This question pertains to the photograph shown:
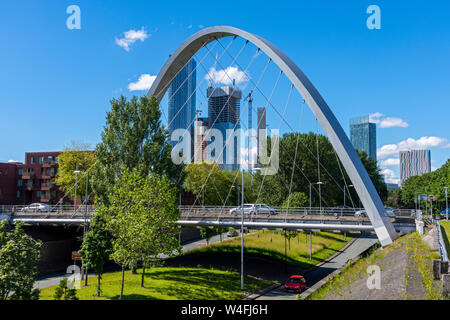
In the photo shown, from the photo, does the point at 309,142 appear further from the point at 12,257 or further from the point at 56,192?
the point at 12,257

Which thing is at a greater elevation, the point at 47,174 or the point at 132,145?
the point at 132,145

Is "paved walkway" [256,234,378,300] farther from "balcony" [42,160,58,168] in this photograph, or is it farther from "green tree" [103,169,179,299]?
"balcony" [42,160,58,168]

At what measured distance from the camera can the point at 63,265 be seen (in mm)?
41875

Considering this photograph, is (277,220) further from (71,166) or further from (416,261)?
(71,166)

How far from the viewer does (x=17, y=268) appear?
1596cm

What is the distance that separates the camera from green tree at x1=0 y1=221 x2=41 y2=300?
51.4ft

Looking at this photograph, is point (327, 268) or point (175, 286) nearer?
point (175, 286)

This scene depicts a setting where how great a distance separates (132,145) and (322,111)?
1882 centimetres

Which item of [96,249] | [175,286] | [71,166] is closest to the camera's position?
[96,249]

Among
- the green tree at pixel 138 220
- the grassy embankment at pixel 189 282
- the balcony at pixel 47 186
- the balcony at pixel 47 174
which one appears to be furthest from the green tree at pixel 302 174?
the balcony at pixel 47 174

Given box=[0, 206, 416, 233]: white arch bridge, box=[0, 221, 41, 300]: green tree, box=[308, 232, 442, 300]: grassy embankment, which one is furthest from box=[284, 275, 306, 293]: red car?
box=[0, 221, 41, 300]: green tree

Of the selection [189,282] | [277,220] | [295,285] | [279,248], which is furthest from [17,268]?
[279,248]

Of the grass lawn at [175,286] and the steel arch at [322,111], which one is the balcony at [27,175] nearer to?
the steel arch at [322,111]
